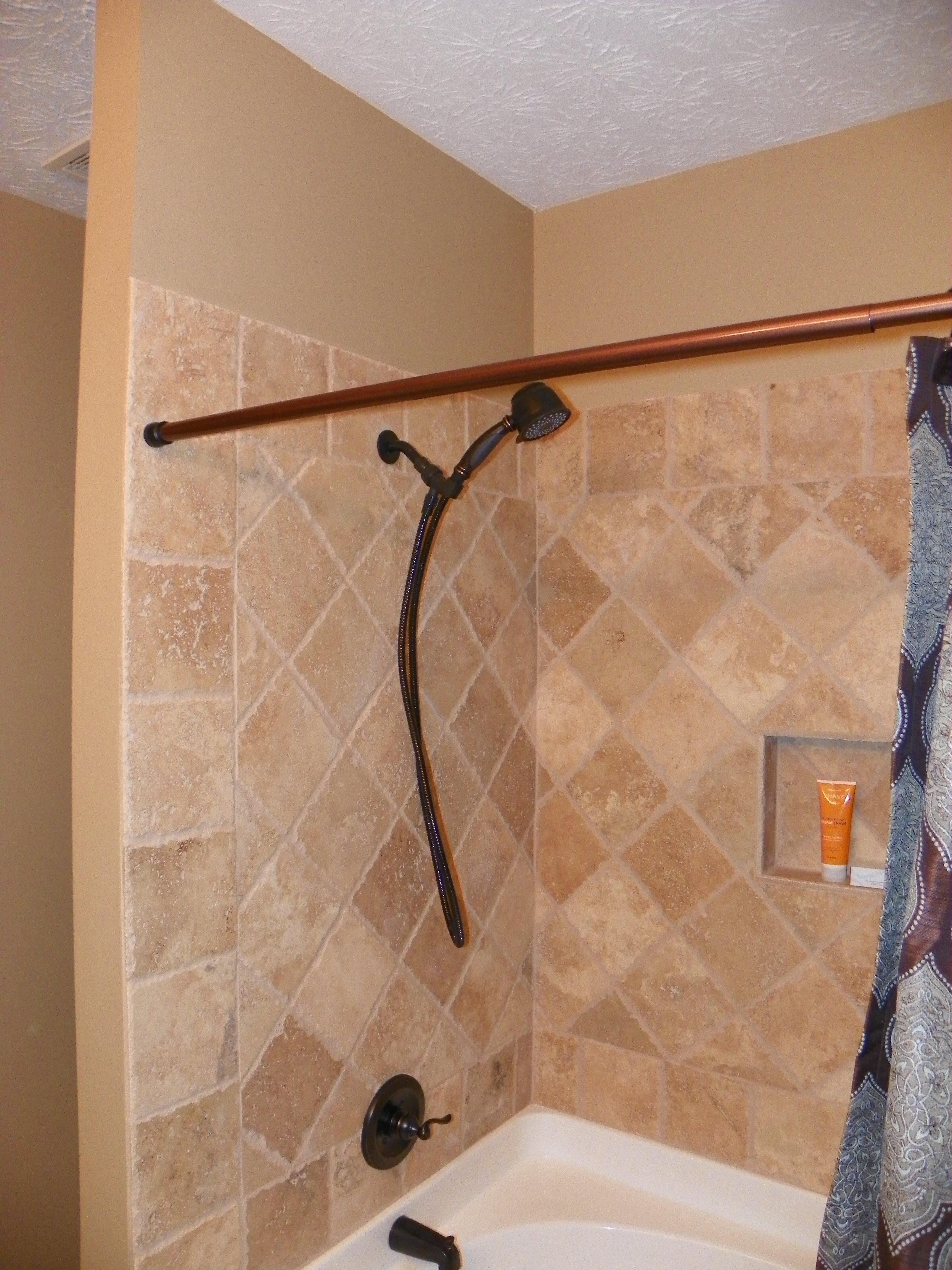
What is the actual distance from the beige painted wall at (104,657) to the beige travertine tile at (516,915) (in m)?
0.77

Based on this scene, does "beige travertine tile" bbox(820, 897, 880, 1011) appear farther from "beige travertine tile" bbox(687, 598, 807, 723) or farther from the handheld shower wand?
the handheld shower wand

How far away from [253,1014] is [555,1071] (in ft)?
2.68

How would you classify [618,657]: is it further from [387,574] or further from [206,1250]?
[206,1250]

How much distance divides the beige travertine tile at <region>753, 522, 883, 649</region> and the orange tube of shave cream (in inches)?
9.4

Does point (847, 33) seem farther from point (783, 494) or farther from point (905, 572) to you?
point (905, 572)

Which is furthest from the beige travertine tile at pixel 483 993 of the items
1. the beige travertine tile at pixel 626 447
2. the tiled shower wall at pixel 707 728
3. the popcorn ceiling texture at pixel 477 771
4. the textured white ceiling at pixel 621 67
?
the textured white ceiling at pixel 621 67

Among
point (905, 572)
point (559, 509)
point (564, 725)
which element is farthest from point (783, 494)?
point (564, 725)

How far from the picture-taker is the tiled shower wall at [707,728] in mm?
1524

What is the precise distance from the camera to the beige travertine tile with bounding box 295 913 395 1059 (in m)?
1.35

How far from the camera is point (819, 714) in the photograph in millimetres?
1551

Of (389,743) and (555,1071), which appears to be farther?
(555,1071)

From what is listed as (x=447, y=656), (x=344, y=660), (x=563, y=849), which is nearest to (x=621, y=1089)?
(x=563, y=849)

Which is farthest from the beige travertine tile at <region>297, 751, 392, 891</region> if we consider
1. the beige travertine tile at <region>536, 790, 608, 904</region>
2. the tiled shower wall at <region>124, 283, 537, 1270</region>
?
the beige travertine tile at <region>536, 790, 608, 904</region>

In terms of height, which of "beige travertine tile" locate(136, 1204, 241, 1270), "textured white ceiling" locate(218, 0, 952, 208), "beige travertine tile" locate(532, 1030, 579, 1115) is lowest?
"beige travertine tile" locate(532, 1030, 579, 1115)
